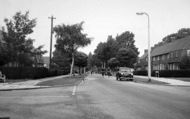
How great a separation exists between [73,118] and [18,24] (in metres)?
28.2

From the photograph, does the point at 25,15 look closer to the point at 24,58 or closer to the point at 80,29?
the point at 24,58

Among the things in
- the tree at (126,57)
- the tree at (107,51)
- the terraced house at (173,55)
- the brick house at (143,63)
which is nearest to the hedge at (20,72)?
the terraced house at (173,55)

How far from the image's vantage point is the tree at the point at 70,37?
40.2 meters

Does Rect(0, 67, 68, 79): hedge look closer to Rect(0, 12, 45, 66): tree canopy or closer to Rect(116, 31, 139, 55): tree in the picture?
Rect(0, 12, 45, 66): tree canopy

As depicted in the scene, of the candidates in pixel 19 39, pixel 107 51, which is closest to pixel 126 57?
pixel 107 51

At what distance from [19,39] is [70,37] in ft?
33.3

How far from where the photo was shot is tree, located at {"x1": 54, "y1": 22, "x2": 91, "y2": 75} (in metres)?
40.2

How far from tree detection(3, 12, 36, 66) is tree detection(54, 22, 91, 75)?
→ 759 centimetres

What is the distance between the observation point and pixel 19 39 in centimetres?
3222

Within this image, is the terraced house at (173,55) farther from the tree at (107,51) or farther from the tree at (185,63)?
the tree at (107,51)

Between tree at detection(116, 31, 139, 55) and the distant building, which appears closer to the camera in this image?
the distant building

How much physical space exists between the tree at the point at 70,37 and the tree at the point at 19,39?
24.9 ft

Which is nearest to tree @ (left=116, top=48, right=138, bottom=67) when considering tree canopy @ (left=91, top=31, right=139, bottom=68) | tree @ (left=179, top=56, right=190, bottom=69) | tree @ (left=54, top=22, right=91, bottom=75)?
tree canopy @ (left=91, top=31, right=139, bottom=68)

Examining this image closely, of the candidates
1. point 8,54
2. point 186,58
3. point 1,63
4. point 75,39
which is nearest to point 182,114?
point 8,54
